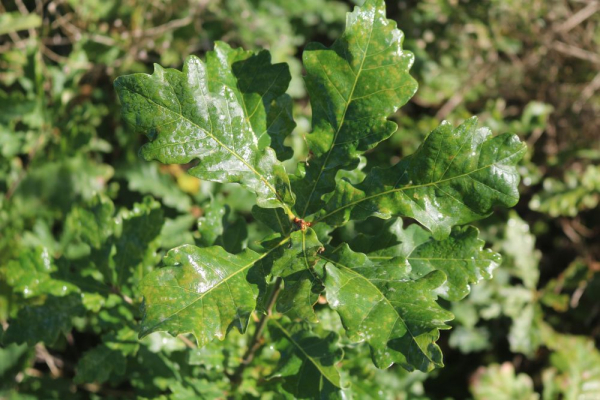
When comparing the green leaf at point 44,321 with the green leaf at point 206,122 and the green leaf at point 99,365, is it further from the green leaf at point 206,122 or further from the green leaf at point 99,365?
the green leaf at point 206,122

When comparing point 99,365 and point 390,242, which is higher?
point 390,242

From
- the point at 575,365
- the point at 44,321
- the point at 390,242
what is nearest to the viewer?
the point at 390,242

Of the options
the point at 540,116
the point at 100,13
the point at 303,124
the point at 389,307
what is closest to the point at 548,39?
the point at 540,116

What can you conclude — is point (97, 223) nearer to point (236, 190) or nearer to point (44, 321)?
point (44, 321)

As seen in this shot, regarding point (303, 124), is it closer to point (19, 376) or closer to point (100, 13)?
point (100, 13)

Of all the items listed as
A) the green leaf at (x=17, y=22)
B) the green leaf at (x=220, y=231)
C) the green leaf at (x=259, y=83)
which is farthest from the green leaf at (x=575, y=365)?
the green leaf at (x=17, y=22)

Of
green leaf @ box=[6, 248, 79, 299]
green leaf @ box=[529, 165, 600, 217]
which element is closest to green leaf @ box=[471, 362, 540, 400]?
green leaf @ box=[529, 165, 600, 217]

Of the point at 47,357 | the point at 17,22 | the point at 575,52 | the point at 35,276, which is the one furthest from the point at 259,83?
the point at 575,52
